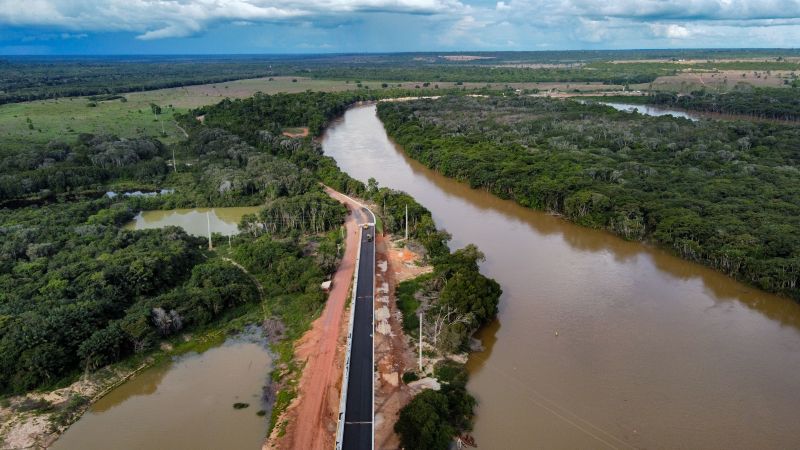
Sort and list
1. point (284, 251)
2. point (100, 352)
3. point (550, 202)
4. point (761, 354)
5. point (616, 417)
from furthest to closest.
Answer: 1. point (550, 202)
2. point (284, 251)
3. point (761, 354)
4. point (100, 352)
5. point (616, 417)

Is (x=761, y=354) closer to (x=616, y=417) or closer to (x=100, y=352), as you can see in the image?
(x=616, y=417)

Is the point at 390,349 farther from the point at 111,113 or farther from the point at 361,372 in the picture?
the point at 111,113

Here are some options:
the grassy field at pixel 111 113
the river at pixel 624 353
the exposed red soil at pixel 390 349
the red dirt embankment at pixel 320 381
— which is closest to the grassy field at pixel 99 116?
the grassy field at pixel 111 113

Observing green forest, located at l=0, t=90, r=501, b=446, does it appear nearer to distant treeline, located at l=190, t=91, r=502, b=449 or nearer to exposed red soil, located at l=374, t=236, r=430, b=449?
distant treeline, located at l=190, t=91, r=502, b=449

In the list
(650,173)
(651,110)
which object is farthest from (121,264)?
(651,110)

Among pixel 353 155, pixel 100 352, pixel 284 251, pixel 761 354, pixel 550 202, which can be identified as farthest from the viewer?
pixel 353 155

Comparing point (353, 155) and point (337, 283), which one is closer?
point (337, 283)

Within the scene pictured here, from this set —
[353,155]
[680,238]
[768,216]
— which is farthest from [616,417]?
[353,155]
